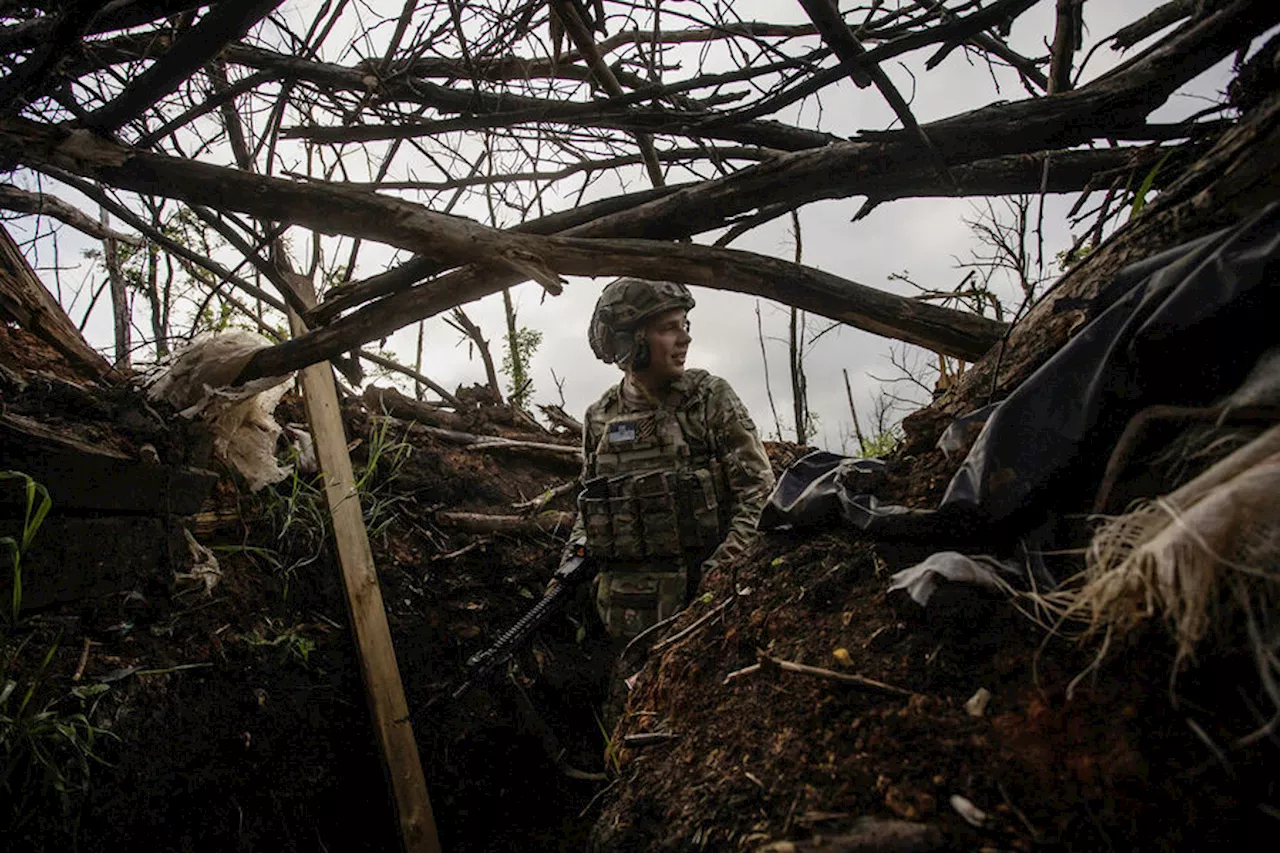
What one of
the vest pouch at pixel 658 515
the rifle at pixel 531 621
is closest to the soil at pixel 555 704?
the rifle at pixel 531 621

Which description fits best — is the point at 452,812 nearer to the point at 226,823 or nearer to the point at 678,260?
the point at 226,823

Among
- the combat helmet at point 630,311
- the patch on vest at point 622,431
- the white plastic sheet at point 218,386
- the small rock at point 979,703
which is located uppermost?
the combat helmet at point 630,311

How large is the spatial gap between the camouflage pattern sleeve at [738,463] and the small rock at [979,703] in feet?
6.53

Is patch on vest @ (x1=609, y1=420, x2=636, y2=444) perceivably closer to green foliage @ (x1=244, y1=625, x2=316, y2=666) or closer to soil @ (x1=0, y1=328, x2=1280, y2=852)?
soil @ (x1=0, y1=328, x2=1280, y2=852)

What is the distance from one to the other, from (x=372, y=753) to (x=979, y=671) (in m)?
2.98

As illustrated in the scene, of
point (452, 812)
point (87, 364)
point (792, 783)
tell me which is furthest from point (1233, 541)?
point (87, 364)

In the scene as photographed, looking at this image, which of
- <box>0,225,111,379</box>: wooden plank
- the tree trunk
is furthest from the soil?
the tree trunk

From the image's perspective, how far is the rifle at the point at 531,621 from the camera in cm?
296

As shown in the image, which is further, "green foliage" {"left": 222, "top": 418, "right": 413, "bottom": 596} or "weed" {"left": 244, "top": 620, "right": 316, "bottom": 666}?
"green foliage" {"left": 222, "top": 418, "right": 413, "bottom": 596}

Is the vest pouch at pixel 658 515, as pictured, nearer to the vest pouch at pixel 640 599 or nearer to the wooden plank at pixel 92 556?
the vest pouch at pixel 640 599

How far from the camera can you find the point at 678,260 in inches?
91.8

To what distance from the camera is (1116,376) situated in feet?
3.68

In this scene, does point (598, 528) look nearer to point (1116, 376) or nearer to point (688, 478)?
point (688, 478)

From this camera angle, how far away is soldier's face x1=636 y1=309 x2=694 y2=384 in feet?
11.6
